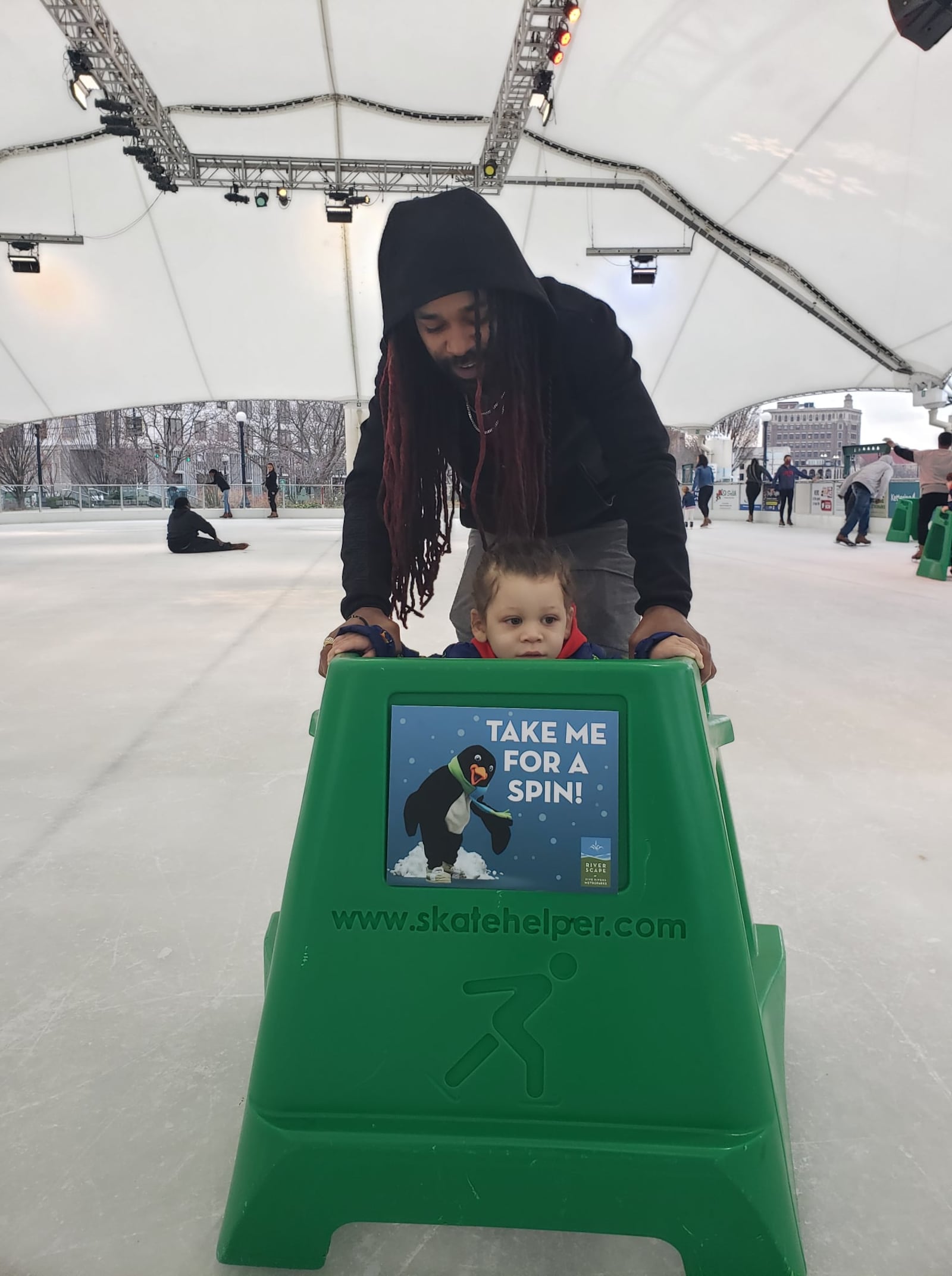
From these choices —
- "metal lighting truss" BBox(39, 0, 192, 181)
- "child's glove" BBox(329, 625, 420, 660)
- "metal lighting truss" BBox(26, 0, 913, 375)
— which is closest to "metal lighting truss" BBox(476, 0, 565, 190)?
"metal lighting truss" BBox(26, 0, 913, 375)

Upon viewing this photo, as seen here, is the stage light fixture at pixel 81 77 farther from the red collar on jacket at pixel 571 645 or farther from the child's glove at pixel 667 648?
the child's glove at pixel 667 648

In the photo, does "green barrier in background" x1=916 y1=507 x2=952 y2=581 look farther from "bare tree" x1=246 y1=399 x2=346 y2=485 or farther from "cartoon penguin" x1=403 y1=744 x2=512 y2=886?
"bare tree" x1=246 y1=399 x2=346 y2=485

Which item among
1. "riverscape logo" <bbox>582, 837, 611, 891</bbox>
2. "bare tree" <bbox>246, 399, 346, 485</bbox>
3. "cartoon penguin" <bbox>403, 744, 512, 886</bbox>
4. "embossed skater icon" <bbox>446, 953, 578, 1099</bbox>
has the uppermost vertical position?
"bare tree" <bbox>246, 399, 346, 485</bbox>

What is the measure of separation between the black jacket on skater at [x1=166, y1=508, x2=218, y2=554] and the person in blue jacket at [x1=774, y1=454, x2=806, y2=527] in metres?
8.78

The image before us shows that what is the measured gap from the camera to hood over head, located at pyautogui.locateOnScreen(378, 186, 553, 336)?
0.97 metres

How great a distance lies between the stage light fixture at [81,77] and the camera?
7955 millimetres

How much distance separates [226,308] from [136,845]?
1515 cm

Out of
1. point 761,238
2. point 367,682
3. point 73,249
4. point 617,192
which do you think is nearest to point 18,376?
point 73,249

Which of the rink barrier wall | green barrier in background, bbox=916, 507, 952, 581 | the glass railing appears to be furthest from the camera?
the glass railing

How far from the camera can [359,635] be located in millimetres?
888

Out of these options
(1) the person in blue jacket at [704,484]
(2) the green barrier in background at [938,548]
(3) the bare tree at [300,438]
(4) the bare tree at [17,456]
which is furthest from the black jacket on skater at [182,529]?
(3) the bare tree at [300,438]

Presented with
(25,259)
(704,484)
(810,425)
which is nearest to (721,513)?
(704,484)

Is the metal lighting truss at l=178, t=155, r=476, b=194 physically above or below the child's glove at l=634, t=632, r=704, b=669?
above

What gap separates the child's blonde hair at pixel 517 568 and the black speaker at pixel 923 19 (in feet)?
17.3
